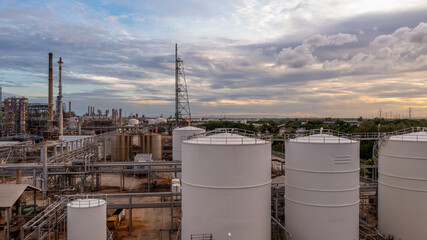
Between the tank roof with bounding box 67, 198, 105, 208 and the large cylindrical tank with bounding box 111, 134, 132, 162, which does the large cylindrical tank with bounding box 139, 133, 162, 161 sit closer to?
the large cylindrical tank with bounding box 111, 134, 132, 162

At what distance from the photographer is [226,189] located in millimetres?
14453

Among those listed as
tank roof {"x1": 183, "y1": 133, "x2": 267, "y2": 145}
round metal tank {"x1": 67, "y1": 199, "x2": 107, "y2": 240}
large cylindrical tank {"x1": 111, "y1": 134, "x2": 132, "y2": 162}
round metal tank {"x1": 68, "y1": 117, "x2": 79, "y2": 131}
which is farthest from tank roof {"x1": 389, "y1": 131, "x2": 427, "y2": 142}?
round metal tank {"x1": 68, "y1": 117, "x2": 79, "y2": 131}

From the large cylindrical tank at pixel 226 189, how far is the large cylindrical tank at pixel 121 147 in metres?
31.7

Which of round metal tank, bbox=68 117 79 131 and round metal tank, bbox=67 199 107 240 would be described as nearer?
round metal tank, bbox=67 199 107 240

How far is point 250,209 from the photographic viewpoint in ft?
48.5

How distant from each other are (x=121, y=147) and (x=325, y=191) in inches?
1388

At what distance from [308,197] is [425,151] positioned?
8399 millimetres

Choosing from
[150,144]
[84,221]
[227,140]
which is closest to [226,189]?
[227,140]

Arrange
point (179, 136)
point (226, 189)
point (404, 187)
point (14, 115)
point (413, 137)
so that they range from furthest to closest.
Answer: point (14, 115), point (179, 136), point (413, 137), point (404, 187), point (226, 189)

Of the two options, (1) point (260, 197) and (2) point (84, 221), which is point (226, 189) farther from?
(2) point (84, 221)

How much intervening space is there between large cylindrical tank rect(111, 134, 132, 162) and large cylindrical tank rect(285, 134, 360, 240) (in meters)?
33.0

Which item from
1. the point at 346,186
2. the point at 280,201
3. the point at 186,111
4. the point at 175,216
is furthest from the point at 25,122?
the point at 346,186

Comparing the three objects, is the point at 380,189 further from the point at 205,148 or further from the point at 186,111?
the point at 186,111

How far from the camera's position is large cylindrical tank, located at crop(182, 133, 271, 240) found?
47.5 ft
